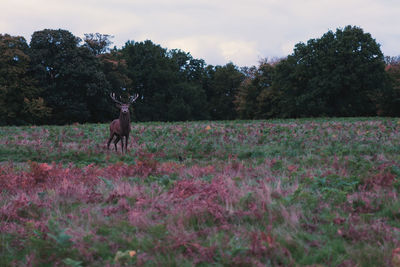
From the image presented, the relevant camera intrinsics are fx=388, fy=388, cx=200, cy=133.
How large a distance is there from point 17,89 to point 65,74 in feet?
21.2

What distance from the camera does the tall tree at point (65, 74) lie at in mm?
51312

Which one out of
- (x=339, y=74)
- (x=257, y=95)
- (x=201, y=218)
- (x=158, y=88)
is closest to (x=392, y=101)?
(x=339, y=74)

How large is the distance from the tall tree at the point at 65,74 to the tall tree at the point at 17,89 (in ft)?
4.86

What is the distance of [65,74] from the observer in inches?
2020

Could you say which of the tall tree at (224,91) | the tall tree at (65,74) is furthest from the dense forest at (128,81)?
the tall tree at (224,91)

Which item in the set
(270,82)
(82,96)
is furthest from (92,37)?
(270,82)

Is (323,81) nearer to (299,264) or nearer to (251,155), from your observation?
(251,155)

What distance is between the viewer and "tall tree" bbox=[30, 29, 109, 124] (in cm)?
5131

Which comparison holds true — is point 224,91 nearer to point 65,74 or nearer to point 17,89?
point 65,74

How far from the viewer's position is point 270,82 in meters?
74.6

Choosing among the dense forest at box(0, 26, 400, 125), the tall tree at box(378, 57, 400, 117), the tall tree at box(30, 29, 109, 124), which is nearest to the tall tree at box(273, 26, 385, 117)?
the dense forest at box(0, 26, 400, 125)

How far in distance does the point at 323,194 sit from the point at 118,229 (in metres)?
3.29

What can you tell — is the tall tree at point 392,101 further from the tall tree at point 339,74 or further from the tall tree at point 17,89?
the tall tree at point 17,89

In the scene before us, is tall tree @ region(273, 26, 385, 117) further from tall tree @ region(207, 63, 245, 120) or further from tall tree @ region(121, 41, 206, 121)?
tall tree @ region(207, 63, 245, 120)
